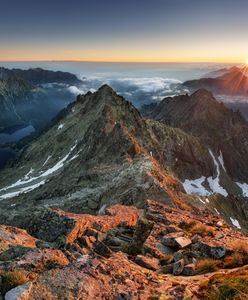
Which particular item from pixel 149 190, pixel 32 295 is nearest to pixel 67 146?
pixel 149 190

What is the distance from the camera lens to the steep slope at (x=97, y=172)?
58.5 m

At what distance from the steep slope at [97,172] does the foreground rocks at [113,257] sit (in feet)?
43.7

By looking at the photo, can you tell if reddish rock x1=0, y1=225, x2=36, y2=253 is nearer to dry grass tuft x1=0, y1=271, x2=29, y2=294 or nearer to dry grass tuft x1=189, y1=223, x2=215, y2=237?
dry grass tuft x1=0, y1=271, x2=29, y2=294

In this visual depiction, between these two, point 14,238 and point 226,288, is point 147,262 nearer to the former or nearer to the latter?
point 14,238

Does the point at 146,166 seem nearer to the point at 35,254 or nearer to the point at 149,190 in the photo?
the point at 149,190

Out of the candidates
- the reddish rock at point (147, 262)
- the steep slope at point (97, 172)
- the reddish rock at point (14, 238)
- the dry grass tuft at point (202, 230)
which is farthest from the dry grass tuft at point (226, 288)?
the steep slope at point (97, 172)

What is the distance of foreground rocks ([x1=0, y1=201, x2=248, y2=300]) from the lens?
12.5 m

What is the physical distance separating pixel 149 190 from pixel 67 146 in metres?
94.7

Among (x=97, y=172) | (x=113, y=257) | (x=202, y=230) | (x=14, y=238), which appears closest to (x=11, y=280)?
(x=113, y=257)

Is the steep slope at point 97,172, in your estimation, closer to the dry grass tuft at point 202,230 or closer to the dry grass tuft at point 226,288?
the dry grass tuft at point 202,230

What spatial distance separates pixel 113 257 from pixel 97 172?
198 ft

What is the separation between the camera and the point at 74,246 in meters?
17.1

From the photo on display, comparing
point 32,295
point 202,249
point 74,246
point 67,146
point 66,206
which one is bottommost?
point 67,146

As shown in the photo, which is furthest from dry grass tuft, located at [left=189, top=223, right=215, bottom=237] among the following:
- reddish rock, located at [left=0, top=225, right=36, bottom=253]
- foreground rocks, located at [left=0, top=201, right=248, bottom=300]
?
reddish rock, located at [left=0, top=225, right=36, bottom=253]
